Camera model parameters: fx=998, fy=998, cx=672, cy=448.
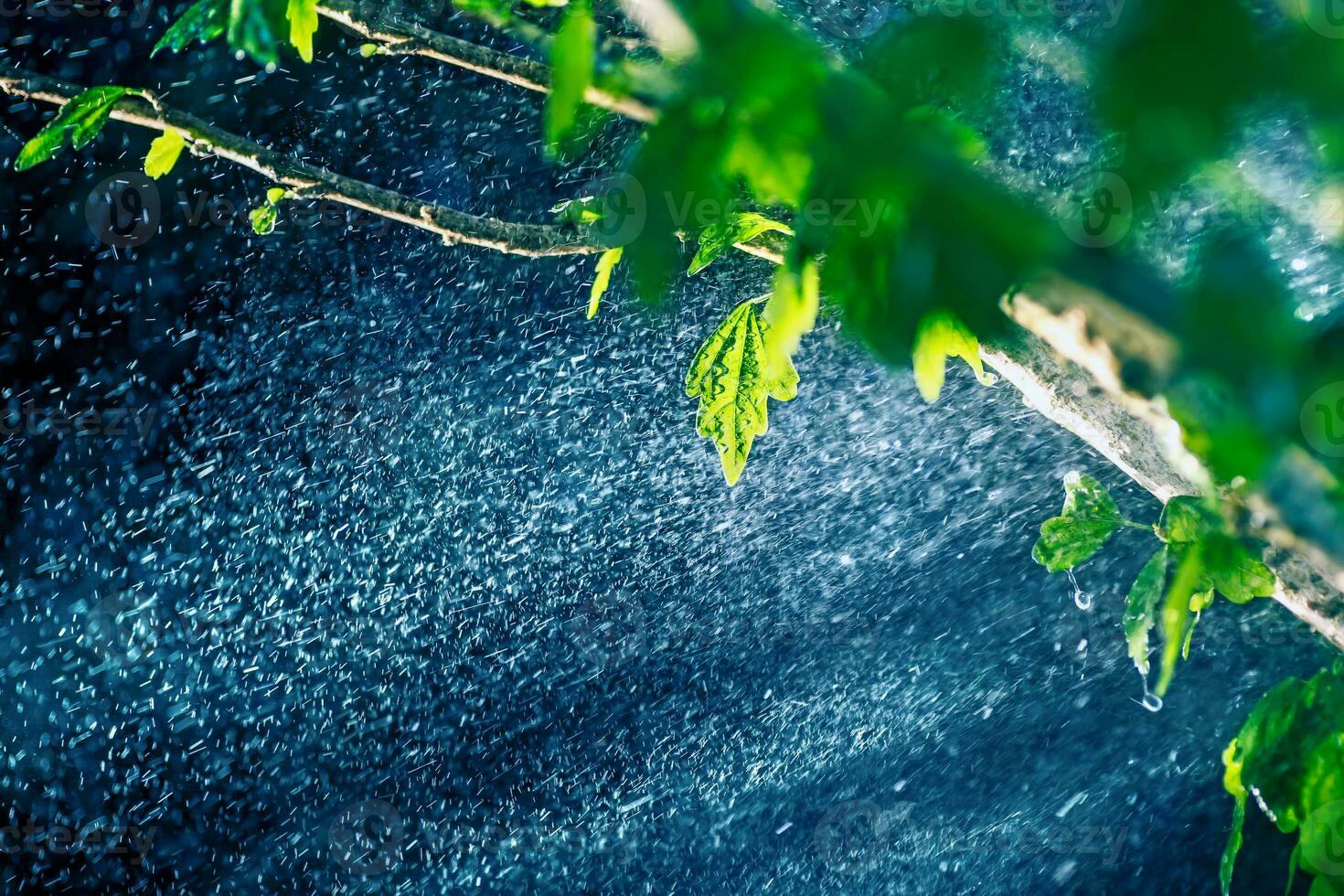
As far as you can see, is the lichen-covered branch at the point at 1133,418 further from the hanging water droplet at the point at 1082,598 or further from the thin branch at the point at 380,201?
the hanging water droplet at the point at 1082,598

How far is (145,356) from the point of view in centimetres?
277

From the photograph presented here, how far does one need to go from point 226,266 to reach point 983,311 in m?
2.96

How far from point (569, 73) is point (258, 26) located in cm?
27

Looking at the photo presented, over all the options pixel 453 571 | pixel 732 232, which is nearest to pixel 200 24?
pixel 732 232

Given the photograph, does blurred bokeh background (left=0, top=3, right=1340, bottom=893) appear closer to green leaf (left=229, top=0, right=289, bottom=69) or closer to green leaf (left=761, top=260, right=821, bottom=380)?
green leaf (left=229, top=0, right=289, bottom=69)

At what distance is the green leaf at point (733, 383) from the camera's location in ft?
2.66

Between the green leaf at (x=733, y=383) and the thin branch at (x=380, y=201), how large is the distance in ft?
0.42

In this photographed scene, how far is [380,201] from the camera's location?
29.4 inches

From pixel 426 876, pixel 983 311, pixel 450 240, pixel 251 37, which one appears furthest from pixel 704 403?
pixel 426 876

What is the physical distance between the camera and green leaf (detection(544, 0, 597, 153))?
242 mm

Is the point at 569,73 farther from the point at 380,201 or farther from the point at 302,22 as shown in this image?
the point at 380,201

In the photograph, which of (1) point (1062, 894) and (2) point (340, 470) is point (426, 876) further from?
(1) point (1062, 894)

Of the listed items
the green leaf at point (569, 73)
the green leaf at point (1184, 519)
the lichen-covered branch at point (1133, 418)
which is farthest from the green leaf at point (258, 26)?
the green leaf at point (1184, 519)

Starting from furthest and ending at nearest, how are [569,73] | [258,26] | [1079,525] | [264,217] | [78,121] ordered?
[264,217] < [1079,525] < [78,121] < [258,26] < [569,73]
